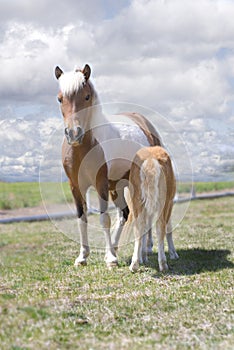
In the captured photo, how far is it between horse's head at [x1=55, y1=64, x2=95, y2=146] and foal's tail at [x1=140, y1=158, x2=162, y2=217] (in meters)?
1.17

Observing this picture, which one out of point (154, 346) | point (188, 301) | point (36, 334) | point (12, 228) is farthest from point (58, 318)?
point (12, 228)

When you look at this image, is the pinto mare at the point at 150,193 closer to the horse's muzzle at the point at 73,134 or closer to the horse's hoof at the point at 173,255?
the horse's muzzle at the point at 73,134

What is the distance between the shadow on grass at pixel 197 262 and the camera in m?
8.91

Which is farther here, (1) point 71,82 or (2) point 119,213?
(2) point 119,213

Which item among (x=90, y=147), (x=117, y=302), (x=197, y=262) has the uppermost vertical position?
(x=90, y=147)

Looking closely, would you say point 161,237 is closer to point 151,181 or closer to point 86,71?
point 151,181

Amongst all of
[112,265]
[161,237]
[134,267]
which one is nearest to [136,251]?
[134,267]

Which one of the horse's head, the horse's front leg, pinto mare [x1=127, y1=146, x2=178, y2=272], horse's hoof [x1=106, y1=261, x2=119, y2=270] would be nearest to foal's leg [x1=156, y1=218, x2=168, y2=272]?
pinto mare [x1=127, y1=146, x2=178, y2=272]

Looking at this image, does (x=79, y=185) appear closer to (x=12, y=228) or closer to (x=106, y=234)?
(x=106, y=234)

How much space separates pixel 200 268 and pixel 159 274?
873 millimetres

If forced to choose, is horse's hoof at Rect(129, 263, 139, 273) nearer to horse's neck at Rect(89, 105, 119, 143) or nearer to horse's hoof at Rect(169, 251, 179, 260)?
horse's hoof at Rect(169, 251, 179, 260)

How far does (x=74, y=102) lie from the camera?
8.77m

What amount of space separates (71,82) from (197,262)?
3.82 metres

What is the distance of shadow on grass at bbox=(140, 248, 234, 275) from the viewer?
891cm
